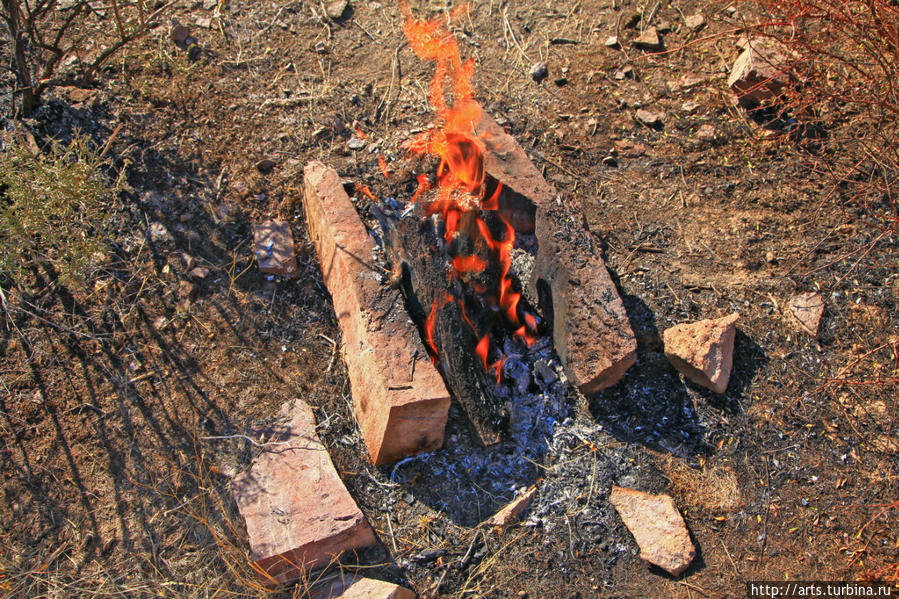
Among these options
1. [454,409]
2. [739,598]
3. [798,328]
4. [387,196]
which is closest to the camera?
[739,598]

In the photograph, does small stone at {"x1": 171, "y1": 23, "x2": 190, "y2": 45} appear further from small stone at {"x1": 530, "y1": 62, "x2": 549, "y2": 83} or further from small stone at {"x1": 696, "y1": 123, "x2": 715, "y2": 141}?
small stone at {"x1": 696, "y1": 123, "x2": 715, "y2": 141}

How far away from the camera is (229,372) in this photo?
345cm

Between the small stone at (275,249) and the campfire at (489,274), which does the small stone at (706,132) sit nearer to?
the campfire at (489,274)

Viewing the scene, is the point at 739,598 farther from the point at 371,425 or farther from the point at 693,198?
the point at 693,198

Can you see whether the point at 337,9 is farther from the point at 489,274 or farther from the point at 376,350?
the point at 376,350

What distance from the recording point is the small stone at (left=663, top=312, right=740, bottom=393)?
3275mm

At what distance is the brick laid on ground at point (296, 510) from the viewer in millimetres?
2795

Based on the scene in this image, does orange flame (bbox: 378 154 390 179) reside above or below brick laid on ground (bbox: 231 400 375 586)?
above

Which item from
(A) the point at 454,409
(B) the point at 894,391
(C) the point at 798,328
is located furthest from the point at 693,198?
(A) the point at 454,409

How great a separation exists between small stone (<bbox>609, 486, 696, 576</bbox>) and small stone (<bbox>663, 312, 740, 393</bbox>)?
69 centimetres

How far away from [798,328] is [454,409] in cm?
207

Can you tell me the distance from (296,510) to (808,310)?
10.1 feet

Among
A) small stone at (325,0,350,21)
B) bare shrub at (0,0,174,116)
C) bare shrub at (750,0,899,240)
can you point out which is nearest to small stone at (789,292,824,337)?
bare shrub at (750,0,899,240)

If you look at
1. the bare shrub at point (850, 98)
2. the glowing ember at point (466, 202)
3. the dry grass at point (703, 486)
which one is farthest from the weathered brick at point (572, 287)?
the bare shrub at point (850, 98)
